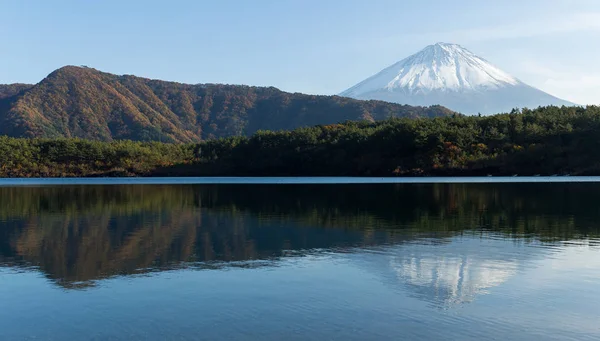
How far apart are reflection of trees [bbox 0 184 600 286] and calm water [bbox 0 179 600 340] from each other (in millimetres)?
89

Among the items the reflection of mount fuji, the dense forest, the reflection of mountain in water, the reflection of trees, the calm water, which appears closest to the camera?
the calm water

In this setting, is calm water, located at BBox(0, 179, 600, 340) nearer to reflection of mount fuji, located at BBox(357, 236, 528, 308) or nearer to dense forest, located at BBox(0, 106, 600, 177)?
reflection of mount fuji, located at BBox(357, 236, 528, 308)

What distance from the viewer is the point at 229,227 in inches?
917

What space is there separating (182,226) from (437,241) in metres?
10.1

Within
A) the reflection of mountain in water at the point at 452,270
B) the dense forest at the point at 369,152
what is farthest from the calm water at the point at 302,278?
the dense forest at the point at 369,152

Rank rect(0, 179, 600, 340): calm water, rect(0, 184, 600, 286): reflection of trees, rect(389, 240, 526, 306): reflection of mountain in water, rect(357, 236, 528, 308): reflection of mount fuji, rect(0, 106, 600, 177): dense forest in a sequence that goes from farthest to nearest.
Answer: rect(0, 106, 600, 177): dense forest, rect(0, 184, 600, 286): reflection of trees, rect(357, 236, 528, 308): reflection of mount fuji, rect(389, 240, 526, 306): reflection of mountain in water, rect(0, 179, 600, 340): calm water

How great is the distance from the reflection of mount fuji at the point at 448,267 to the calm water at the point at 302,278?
49 millimetres

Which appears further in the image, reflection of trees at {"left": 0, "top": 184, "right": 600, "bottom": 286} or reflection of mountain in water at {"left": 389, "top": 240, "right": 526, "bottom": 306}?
reflection of trees at {"left": 0, "top": 184, "right": 600, "bottom": 286}

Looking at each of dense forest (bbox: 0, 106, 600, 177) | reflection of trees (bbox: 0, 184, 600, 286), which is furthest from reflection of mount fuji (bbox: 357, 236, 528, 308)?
dense forest (bbox: 0, 106, 600, 177)

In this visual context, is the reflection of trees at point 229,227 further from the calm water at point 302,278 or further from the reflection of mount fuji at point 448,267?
the reflection of mount fuji at point 448,267

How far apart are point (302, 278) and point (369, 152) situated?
87.3 metres

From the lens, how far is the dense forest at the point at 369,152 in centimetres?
8325

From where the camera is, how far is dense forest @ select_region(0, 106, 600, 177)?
8325 cm

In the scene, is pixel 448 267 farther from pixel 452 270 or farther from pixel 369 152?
pixel 369 152
